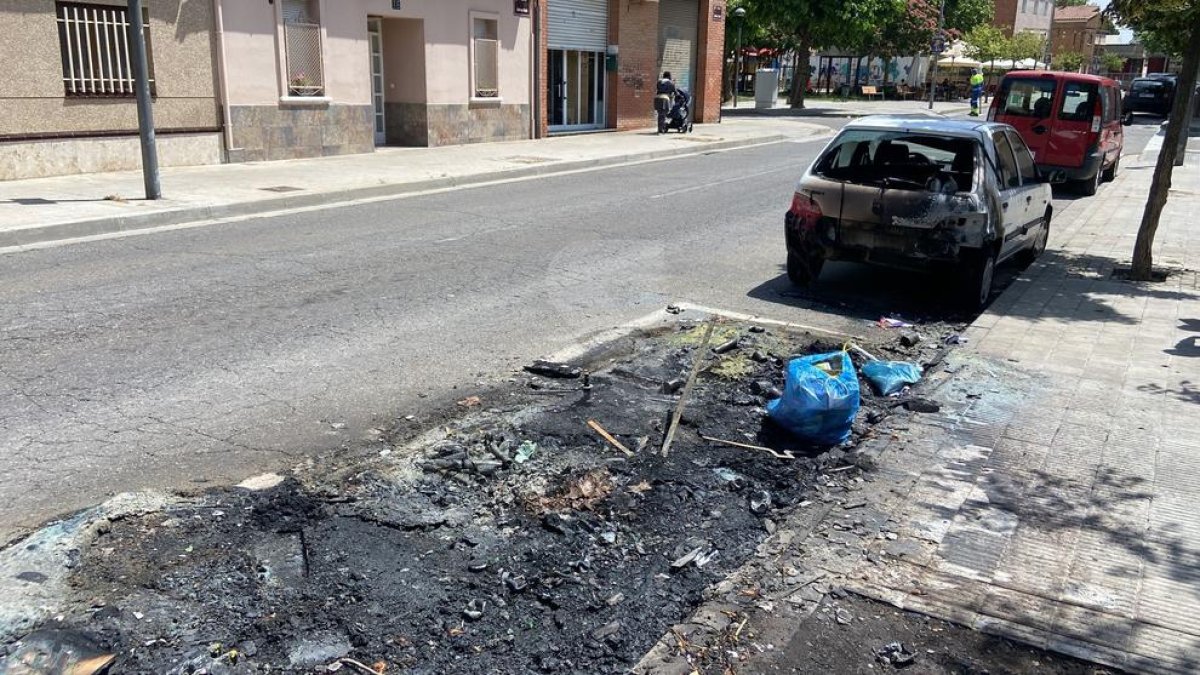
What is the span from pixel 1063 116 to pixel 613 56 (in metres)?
14.4

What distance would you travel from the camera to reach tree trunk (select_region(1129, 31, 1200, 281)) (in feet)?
30.3

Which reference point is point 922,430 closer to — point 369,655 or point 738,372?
point 738,372

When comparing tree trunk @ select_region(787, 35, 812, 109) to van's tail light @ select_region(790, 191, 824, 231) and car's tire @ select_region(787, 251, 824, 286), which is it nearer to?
car's tire @ select_region(787, 251, 824, 286)

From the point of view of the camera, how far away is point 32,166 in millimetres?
14969

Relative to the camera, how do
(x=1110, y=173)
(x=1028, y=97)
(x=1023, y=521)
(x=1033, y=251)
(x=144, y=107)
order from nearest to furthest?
(x=1023, y=521)
(x=1033, y=251)
(x=144, y=107)
(x=1028, y=97)
(x=1110, y=173)

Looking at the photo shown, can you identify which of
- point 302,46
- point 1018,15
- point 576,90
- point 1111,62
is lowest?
point 576,90

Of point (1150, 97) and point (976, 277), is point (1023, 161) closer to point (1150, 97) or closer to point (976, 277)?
point (976, 277)

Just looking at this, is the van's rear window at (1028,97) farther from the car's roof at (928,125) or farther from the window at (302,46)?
the window at (302,46)

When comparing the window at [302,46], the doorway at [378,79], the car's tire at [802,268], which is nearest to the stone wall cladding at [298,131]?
the window at [302,46]

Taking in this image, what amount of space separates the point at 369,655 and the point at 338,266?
6628 mm

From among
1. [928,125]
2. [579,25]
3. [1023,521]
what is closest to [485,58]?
[579,25]

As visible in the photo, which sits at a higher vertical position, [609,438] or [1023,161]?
[1023,161]

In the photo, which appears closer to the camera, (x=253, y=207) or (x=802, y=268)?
(x=802, y=268)

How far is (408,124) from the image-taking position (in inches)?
882
